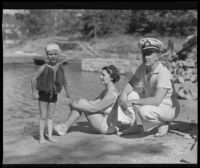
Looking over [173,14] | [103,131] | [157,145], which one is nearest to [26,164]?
[103,131]

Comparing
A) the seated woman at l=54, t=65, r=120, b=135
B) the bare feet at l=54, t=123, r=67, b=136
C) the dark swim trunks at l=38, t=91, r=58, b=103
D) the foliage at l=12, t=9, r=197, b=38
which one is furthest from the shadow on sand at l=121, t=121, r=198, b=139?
the foliage at l=12, t=9, r=197, b=38

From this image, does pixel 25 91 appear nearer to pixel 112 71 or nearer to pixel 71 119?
pixel 71 119

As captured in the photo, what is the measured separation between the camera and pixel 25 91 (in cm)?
534

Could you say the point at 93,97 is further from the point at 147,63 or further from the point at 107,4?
the point at 107,4

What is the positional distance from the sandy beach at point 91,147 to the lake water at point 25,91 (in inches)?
6.5

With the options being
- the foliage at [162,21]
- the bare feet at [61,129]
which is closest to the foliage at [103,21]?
the foliage at [162,21]

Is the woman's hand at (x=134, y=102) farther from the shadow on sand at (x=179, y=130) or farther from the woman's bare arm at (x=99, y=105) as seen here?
the shadow on sand at (x=179, y=130)

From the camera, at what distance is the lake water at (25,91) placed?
5.37m

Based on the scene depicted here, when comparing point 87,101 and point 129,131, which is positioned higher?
point 87,101

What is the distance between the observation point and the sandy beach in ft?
15.1

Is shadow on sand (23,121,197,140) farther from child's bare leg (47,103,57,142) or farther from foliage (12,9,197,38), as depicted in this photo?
foliage (12,9,197,38)

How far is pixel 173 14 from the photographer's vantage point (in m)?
6.43

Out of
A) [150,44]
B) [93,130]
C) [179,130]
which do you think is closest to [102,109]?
[93,130]

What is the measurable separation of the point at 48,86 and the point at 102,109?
2.26 feet
